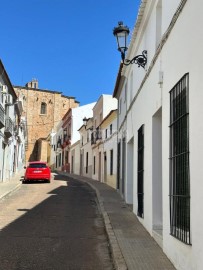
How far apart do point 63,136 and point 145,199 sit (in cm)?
3938

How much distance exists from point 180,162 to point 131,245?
8.29 ft

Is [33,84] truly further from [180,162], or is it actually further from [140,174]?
[180,162]

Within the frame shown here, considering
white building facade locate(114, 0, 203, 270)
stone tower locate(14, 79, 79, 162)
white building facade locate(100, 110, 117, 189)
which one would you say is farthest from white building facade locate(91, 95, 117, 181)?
stone tower locate(14, 79, 79, 162)

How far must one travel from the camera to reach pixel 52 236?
9.06m

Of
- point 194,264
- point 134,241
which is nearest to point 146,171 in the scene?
point 134,241

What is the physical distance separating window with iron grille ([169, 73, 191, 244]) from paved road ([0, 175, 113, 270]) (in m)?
1.46

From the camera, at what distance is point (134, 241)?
812 centimetres

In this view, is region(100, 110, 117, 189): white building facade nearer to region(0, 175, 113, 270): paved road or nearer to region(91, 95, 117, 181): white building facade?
region(91, 95, 117, 181): white building facade

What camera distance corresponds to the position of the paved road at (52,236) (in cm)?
682

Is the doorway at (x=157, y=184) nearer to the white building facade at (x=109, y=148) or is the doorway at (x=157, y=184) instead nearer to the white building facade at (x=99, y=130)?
the white building facade at (x=109, y=148)

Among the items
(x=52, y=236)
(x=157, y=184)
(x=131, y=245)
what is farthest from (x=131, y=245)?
Answer: (x=52, y=236)

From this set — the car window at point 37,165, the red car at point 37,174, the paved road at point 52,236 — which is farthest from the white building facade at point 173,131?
the car window at point 37,165

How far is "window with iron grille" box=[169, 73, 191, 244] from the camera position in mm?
5617

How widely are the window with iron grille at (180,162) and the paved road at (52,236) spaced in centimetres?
146
